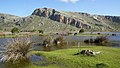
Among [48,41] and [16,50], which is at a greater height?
[16,50]

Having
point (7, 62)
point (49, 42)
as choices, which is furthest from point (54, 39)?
point (7, 62)

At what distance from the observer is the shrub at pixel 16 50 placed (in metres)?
32.0

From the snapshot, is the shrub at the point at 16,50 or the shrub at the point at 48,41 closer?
the shrub at the point at 16,50

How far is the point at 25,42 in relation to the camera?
34719 mm

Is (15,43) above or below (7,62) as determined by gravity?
above

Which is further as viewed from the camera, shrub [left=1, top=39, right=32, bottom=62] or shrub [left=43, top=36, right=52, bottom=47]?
shrub [left=43, top=36, right=52, bottom=47]

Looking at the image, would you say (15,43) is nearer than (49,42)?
Yes

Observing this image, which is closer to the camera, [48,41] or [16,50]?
[16,50]

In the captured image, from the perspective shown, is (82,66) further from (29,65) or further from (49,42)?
(49,42)

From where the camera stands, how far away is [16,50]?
33.0 m

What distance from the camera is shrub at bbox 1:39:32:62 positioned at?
105ft

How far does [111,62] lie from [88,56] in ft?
16.3

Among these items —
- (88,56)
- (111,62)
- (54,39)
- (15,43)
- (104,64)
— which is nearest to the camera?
(104,64)

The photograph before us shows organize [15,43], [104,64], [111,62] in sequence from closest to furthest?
[104,64], [111,62], [15,43]
